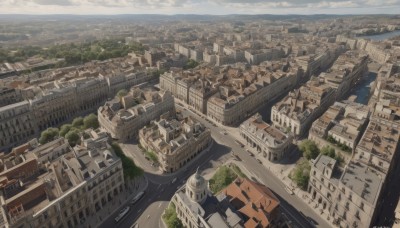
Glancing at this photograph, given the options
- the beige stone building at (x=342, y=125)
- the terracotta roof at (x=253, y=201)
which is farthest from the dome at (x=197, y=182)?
the beige stone building at (x=342, y=125)

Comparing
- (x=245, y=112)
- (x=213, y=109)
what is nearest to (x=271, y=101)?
(x=245, y=112)

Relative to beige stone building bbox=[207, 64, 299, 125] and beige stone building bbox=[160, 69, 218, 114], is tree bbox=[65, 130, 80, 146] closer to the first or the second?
beige stone building bbox=[207, 64, 299, 125]

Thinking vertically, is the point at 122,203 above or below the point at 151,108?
below

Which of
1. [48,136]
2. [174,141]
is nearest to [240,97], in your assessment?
[174,141]

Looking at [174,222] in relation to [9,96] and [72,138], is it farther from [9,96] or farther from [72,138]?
[9,96]

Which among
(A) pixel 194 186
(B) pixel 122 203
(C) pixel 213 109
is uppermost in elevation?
(A) pixel 194 186

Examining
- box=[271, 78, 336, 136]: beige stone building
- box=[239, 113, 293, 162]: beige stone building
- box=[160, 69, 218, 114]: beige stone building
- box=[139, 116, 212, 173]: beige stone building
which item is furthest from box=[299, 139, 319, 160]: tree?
box=[160, 69, 218, 114]: beige stone building

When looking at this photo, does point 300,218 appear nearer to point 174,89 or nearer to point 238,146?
point 238,146
